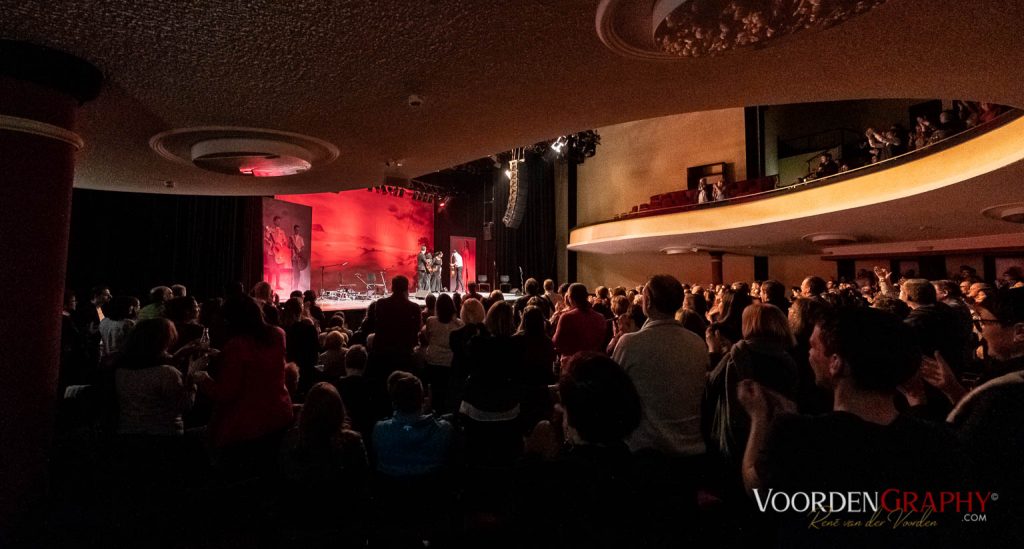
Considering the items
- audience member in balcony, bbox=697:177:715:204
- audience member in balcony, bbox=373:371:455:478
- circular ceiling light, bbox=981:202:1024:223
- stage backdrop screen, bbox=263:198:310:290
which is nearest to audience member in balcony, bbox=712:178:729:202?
audience member in balcony, bbox=697:177:715:204

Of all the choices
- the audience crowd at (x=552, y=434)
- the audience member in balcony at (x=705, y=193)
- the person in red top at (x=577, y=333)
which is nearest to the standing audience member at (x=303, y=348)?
the audience crowd at (x=552, y=434)

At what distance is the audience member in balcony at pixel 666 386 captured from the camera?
181cm

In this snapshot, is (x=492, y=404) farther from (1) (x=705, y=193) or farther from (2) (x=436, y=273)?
(1) (x=705, y=193)

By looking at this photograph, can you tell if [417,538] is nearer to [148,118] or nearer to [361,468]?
[361,468]

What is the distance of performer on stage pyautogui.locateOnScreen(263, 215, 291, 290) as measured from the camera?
1030 cm

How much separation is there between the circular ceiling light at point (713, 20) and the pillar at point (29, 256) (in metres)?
2.54

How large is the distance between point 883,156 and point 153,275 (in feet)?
42.2

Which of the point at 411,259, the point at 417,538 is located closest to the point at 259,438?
the point at 417,538

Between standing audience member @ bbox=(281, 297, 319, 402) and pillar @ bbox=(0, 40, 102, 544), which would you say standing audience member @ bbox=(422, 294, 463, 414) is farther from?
pillar @ bbox=(0, 40, 102, 544)

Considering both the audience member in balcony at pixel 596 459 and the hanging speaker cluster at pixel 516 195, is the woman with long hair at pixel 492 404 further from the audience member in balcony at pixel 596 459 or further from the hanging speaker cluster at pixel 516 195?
the hanging speaker cluster at pixel 516 195

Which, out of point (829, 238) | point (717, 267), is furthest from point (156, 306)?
point (717, 267)

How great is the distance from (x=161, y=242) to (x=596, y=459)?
30.5 ft

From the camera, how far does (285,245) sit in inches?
421

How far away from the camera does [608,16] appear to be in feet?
6.43
